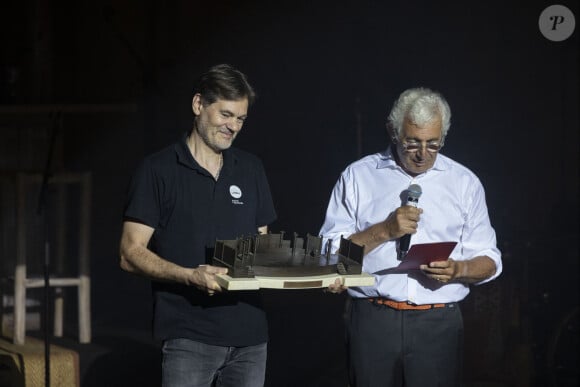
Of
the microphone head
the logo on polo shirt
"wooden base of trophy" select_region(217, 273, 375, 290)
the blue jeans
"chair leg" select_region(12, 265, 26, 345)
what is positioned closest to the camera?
"wooden base of trophy" select_region(217, 273, 375, 290)

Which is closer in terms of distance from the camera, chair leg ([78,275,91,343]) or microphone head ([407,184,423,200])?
microphone head ([407,184,423,200])

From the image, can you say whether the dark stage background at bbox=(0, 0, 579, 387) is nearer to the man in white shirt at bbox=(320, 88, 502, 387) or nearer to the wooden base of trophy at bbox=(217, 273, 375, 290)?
the man in white shirt at bbox=(320, 88, 502, 387)

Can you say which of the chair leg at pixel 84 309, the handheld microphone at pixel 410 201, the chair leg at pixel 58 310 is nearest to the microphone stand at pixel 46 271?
the chair leg at pixel 84 309

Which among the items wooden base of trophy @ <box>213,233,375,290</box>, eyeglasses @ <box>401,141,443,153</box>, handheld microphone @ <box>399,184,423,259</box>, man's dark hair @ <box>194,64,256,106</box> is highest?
man's dark hair @ <box>194,64,256,106</box>

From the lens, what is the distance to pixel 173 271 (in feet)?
9.55

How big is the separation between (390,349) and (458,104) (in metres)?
3.34

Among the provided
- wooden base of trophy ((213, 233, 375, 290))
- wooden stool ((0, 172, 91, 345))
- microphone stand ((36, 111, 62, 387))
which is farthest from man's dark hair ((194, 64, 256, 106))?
wooden stool ((0, 172, 91, 345))

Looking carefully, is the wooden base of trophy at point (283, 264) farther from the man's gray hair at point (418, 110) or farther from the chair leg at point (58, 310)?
the chair leg at point (58, 310)

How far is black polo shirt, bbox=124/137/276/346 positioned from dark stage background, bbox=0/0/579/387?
2341 mm

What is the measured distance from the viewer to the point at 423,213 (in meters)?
3.45

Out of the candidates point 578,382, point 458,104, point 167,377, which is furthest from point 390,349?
point 458,104

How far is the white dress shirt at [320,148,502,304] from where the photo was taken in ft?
11.2

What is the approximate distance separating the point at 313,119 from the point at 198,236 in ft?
14.0

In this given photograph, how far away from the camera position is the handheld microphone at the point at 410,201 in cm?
330
